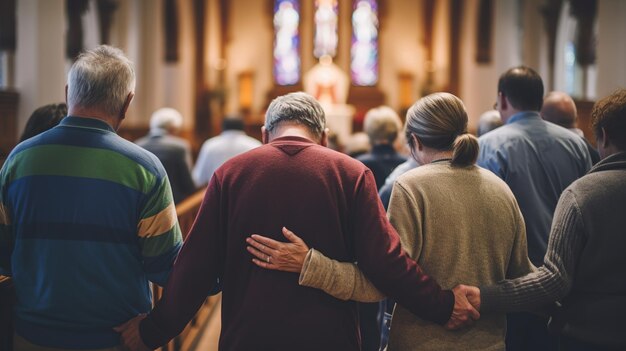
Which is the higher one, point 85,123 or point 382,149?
point 85,123

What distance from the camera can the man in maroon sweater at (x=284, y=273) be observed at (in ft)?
6.39

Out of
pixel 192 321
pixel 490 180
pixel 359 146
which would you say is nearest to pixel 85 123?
pixel 490 180

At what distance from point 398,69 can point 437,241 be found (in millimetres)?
13798

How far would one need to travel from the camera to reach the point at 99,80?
6.66 feet

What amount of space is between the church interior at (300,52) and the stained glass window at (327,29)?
0.07 feet

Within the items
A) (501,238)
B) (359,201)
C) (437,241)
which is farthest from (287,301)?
(501,238)

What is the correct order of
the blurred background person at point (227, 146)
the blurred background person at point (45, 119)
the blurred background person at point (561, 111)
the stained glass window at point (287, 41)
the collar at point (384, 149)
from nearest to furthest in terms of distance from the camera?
the blurred background person at point (45, 119)
the blurred background person at point (561, 111)
the collar at point (384, 149)
the blurred background person at point (227, 146)
the stained glass window at point (287, 41)

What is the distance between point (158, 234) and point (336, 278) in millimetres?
540

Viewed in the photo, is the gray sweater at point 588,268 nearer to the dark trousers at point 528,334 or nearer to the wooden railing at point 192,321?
the dark trousers at point 528,334

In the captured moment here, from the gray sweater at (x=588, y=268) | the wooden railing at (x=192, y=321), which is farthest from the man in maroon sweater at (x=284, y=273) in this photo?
the wooden railing at (x=192, y=321)

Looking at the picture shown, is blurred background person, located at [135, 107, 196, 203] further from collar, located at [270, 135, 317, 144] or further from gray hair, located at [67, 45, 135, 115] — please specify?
collar, located at [270, 135, 317, 144]

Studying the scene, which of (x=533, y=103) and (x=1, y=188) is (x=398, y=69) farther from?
(x=1, y=188)

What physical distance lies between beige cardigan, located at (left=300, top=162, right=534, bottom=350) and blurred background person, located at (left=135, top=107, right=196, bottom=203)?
9.54 ft

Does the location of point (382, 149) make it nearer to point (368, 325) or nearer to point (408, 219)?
point (368, 325)
